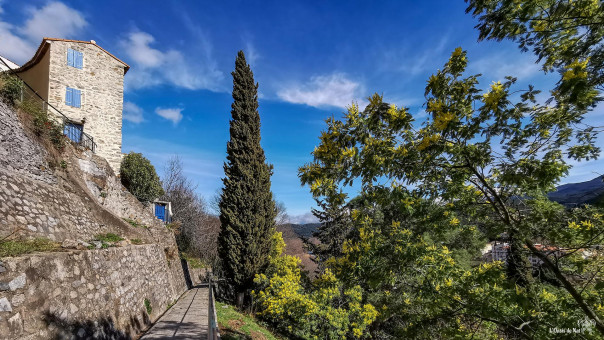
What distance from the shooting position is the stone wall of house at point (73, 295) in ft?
11.4

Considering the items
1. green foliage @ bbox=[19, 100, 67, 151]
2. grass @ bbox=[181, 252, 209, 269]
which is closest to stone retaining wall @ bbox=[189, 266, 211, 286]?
grass @ bbox=[181, 252, 209, 269]

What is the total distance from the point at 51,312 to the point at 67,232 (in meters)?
2.82

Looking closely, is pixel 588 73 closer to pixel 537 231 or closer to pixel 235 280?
pixel 537 231

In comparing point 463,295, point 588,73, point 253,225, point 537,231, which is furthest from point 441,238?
point 253,225

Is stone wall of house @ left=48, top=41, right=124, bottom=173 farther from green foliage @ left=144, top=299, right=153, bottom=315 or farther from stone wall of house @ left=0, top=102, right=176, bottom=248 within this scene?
green foliage @ left=144, top=299, right=153, bottom=315

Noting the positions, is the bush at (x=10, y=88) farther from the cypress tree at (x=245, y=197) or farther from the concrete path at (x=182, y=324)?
the cypress tree at (x=245, y=197)

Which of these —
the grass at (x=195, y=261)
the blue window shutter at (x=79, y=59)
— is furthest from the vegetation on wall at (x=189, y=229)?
the blue window shutter at (x=79, y=59)

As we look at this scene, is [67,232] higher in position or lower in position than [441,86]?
lower

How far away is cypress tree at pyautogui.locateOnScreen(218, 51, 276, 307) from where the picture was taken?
39.7ft

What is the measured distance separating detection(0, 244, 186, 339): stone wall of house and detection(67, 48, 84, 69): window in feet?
40.6

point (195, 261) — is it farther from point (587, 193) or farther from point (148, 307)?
point (587, 193)

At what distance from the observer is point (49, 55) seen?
13703 mm

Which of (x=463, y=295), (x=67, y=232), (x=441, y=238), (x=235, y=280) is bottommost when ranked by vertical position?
(x=235, y=280)

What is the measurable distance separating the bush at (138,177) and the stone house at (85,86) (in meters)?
0.52
